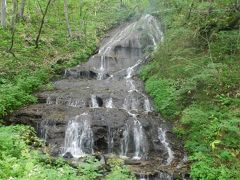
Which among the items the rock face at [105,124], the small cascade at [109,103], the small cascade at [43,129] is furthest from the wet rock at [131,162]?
the small cascade at [109,103]

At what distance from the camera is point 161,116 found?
1507 centimetres

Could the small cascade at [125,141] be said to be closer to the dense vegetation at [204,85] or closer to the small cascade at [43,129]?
the dense vegetation at [204,85]

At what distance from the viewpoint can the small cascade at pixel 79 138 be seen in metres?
13.0

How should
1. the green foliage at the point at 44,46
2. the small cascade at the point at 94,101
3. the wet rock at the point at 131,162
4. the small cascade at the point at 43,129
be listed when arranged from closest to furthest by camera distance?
the wet rock at the point at 131,162 < the small cascade at the point at 43,129 < the green foliage at the point at 44,46 < the small cascade at the point at 94,101

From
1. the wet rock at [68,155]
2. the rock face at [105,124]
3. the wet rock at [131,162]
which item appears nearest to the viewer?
the wet rock at [131,162]

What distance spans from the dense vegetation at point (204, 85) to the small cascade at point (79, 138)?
3.67 metres

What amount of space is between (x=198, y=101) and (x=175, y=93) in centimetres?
113

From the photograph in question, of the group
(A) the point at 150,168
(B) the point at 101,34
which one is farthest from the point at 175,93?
(B) the point at 101,34

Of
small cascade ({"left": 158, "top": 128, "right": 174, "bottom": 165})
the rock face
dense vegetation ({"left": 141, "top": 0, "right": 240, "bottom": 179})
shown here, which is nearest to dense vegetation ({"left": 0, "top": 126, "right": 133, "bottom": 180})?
the rock face

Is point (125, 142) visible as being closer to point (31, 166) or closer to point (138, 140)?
point (138, 140)

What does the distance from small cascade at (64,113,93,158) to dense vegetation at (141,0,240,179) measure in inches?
145

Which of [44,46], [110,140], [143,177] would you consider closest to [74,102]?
[110,140]

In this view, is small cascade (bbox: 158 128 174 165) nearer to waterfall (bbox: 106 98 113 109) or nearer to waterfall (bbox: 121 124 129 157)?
waterfall (bbox: 121 124 129 157)

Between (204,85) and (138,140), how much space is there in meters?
4.09
